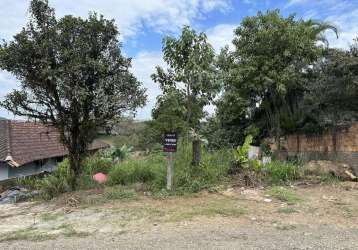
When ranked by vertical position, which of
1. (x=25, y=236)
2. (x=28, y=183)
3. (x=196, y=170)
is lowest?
(x=25, y=236)

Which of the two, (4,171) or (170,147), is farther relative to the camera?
(4,171)

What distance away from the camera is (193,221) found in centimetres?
787

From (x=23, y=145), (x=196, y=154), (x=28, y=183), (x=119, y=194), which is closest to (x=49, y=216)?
(x=119, y=194)

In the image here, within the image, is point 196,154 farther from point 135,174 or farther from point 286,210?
point 286,210

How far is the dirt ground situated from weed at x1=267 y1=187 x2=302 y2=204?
51 millimetres

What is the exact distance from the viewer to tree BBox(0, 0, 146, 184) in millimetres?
10727

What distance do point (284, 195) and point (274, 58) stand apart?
775cm

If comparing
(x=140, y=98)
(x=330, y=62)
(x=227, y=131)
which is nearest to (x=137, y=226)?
(x=140, y=98)

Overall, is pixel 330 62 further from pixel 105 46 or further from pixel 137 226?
pixel 137 226

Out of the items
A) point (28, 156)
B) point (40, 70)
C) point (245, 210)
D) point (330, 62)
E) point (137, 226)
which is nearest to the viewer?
point (137, 226)

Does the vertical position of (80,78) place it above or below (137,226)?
above

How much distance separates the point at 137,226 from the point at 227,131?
13.0 meters

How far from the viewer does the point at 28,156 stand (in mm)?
19625

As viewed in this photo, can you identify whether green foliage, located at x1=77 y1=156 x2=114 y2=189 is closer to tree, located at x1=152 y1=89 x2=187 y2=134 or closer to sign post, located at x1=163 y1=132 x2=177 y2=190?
sign post, located at x1=163 y1=132 x2=177 y2=190
